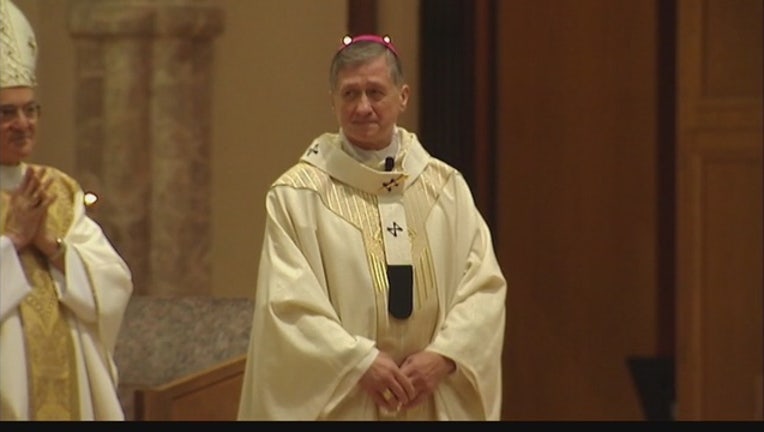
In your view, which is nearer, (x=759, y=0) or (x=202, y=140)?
(x=202, y=140)

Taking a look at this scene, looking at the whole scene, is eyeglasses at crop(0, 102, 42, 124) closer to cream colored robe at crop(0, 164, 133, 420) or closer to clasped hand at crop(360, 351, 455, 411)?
cream colored robe at crop(0, 164, 133, 420)

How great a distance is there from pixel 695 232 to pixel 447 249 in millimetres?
3017

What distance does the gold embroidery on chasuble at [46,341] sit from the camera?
5832 mm

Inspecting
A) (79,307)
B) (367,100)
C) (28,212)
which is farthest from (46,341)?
(367,100)

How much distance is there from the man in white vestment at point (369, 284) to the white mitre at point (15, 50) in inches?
34.2

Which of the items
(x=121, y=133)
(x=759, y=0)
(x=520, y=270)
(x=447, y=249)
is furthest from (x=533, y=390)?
(x=447, y=249)

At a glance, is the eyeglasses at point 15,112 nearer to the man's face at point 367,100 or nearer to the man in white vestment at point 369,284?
the man in white vestment at point 369,284

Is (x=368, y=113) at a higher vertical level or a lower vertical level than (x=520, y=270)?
higher

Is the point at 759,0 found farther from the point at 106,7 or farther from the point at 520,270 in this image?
the point at 106,7

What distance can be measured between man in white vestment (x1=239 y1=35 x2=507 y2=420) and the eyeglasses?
721 mm

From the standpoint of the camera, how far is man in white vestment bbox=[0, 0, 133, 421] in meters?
5.80

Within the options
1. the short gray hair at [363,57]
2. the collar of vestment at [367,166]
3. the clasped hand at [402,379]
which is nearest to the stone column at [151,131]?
the collar of vestment at [367,166]

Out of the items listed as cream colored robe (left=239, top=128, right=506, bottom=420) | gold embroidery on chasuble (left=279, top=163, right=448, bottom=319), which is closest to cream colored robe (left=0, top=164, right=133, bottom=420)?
cream colored robe (left=239, top=128, right=506, bottom=420)

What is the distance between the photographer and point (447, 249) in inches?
228
